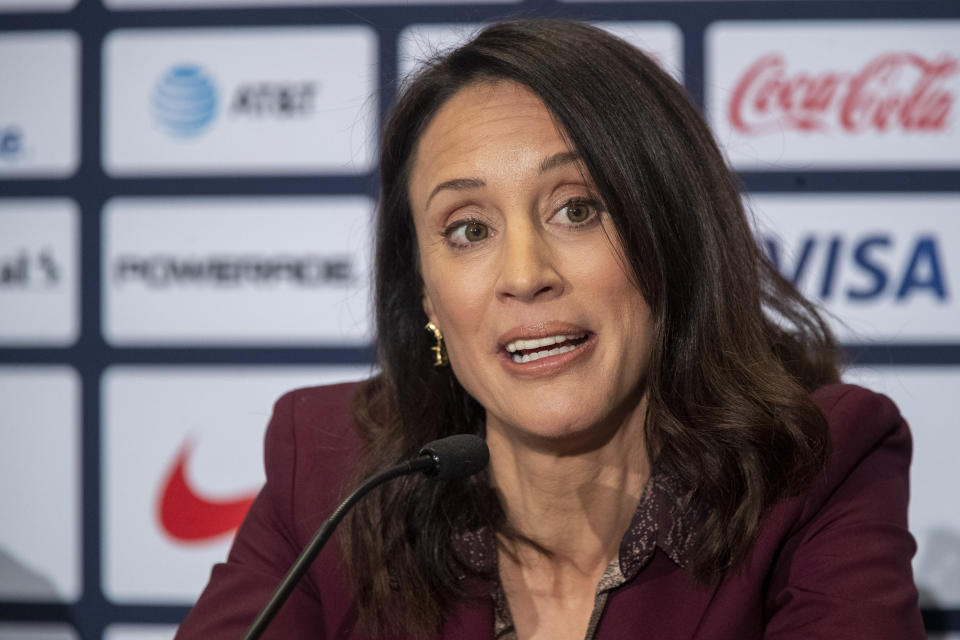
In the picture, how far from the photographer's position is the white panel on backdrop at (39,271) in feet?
7.50

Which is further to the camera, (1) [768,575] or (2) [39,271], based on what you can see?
(2) [39,271]

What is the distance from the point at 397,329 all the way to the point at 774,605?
67 centimetres

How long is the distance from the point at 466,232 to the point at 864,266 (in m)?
1.17

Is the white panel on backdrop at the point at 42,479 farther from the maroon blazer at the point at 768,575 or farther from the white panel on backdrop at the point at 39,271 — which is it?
the maroon blazer at the point at 768,575

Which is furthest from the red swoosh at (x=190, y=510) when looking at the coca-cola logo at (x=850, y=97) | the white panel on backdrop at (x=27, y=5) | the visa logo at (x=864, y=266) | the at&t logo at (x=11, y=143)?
the coca-cola logo at (x=850, y=97)

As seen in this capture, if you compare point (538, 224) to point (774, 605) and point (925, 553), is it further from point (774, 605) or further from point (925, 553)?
point (925, 553)

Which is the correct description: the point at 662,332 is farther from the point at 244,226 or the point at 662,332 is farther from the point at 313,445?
the point at 244,226

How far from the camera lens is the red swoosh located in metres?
2.25

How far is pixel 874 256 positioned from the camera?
210 cm

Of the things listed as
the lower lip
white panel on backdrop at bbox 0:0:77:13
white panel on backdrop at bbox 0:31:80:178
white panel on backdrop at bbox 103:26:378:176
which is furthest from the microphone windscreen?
white panel on backdrop at bbox 0:0:77:13

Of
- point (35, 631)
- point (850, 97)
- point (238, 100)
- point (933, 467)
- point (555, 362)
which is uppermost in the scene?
point (850, 97)

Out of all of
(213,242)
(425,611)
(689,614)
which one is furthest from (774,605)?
(213,242)

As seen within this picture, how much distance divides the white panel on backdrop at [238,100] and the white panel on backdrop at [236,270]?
9 cm

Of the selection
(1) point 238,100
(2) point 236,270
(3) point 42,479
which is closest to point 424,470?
(2) point 236,270
